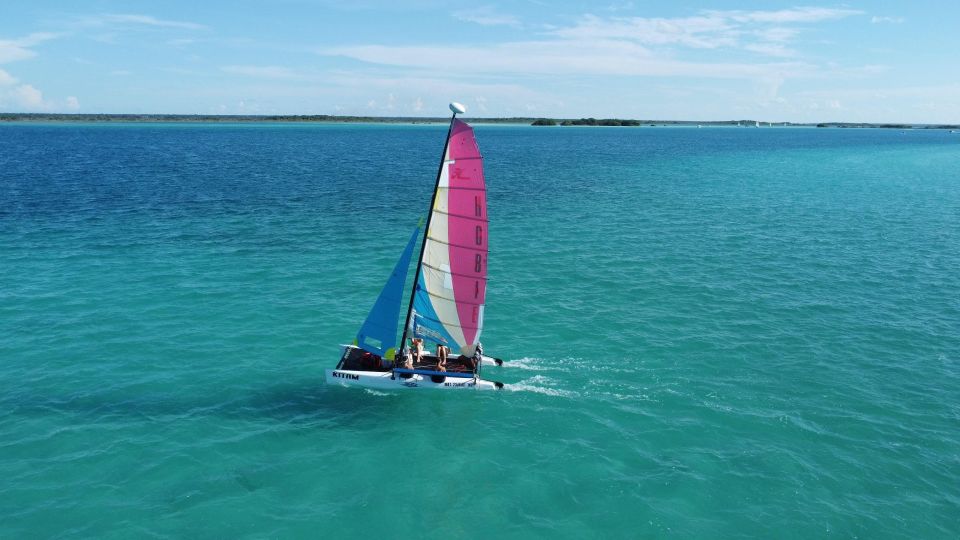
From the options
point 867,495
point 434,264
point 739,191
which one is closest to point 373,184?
point 739,191

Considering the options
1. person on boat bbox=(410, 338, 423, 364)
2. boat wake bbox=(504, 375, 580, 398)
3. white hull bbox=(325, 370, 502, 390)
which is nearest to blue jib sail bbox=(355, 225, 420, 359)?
white hull bbox=(325, 370, 502, 390)

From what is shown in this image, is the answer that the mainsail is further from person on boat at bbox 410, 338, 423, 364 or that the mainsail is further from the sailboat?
person on boat at bbox 410, 338, 423, 364

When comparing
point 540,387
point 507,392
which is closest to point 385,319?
point 507,392

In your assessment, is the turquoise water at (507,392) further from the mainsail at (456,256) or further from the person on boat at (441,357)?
the mainsail at (456,256)

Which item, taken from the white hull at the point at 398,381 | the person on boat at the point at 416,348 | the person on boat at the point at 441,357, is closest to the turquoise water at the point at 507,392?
the white hull at the point at 398,381

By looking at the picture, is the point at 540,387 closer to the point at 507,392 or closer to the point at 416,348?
the point at 507,392

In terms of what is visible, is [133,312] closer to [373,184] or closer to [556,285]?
[556,285]
